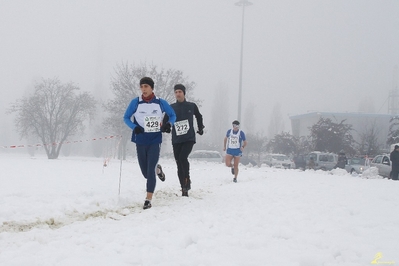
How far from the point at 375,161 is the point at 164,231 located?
1928cm

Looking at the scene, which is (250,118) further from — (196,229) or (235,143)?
(196,229)

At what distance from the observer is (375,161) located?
19.8m

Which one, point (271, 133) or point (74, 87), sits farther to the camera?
point (271, 133)

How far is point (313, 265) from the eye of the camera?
105 inches

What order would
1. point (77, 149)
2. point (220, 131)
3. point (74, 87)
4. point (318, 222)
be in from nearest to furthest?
point (318, 222), point (74, 87), point (220, 131), point (77, 149)

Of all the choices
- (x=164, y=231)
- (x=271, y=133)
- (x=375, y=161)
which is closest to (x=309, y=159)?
(x=375, y=161)

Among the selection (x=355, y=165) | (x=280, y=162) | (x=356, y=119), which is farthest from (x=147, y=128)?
(x=356, y=119)

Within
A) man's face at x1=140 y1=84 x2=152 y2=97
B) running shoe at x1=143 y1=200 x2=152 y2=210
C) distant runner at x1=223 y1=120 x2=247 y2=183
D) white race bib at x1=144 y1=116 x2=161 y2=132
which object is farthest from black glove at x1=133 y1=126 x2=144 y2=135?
distant runner at x1=223 y1=120 x2=247 y2=183

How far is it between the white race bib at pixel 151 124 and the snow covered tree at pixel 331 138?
31.8 metres

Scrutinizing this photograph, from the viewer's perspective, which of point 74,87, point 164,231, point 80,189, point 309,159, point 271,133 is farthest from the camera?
point 271,133

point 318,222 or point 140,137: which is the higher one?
point 140,137

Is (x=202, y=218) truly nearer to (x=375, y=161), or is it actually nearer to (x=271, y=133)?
(x=375, y=161)

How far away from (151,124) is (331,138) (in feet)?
105

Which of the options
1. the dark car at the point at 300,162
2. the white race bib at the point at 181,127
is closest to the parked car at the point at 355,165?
the dark car at the point at 300,162
